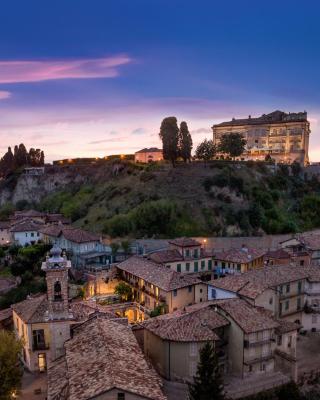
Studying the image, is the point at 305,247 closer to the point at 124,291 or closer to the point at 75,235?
the point at 124,291

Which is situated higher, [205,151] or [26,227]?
[205,151]

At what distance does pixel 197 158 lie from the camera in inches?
3588

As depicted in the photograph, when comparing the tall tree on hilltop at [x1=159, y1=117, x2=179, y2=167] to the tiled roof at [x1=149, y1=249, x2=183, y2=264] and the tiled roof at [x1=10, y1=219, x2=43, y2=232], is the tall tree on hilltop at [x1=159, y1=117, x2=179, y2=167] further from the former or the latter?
the tiled roof at [x1=149, y1=249, x2=183, y2=264]

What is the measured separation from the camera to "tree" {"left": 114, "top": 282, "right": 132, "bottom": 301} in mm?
46438

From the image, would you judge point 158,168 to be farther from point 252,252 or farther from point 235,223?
point 252,252

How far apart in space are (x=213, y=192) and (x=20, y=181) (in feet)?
187

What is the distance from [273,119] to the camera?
111m

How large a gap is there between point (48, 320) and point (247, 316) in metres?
15.3

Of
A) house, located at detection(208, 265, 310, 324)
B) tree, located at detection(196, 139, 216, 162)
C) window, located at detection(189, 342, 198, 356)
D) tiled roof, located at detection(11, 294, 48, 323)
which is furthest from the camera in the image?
tree, located at detection(196, 139, 216, 162)

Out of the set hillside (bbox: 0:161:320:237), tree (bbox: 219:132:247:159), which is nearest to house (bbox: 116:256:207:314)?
hillside (bbox: 0:161:320:237)

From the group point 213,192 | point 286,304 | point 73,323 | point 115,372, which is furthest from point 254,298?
point 213,192

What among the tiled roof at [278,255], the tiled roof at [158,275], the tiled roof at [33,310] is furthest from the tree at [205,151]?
the tiled roof at [33,310]

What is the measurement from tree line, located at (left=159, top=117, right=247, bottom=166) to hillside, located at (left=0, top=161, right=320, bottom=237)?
102 inches

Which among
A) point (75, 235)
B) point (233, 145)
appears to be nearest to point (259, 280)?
point (75, 235)
